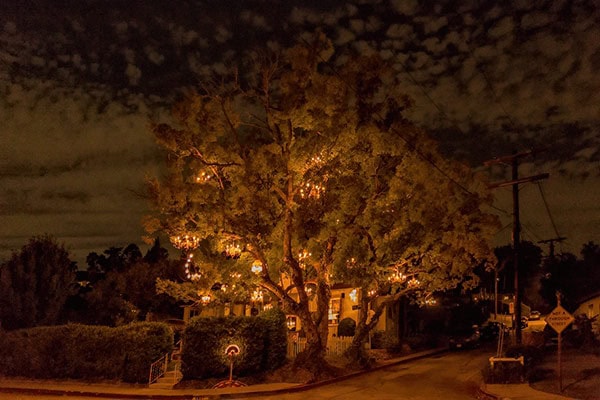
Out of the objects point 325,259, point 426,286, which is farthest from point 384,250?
point 426,286

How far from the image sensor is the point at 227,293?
22.2m

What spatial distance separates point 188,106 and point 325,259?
785 cm

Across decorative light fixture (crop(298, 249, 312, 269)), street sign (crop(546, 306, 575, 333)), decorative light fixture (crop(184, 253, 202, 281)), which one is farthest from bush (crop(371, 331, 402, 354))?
street sign (crop(546, 306, 575, 333))

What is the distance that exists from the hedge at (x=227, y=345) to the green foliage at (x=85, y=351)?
60.6 inches

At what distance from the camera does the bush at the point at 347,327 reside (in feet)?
108

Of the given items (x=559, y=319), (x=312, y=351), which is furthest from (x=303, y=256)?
(x=559, y=319)

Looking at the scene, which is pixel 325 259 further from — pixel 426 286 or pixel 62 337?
pixel 62 337

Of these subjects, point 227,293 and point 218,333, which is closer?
point 218,333

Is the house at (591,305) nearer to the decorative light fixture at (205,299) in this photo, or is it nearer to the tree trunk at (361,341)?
the tree trunk at (361,341)

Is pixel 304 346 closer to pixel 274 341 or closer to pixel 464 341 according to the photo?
pixel 274 341

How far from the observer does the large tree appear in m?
20.1

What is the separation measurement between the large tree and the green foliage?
2.69 m

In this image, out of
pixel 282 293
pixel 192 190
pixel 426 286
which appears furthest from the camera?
pixel 426 286

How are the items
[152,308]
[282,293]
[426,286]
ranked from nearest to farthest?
[282,293] → [426,286] → [152,308]
